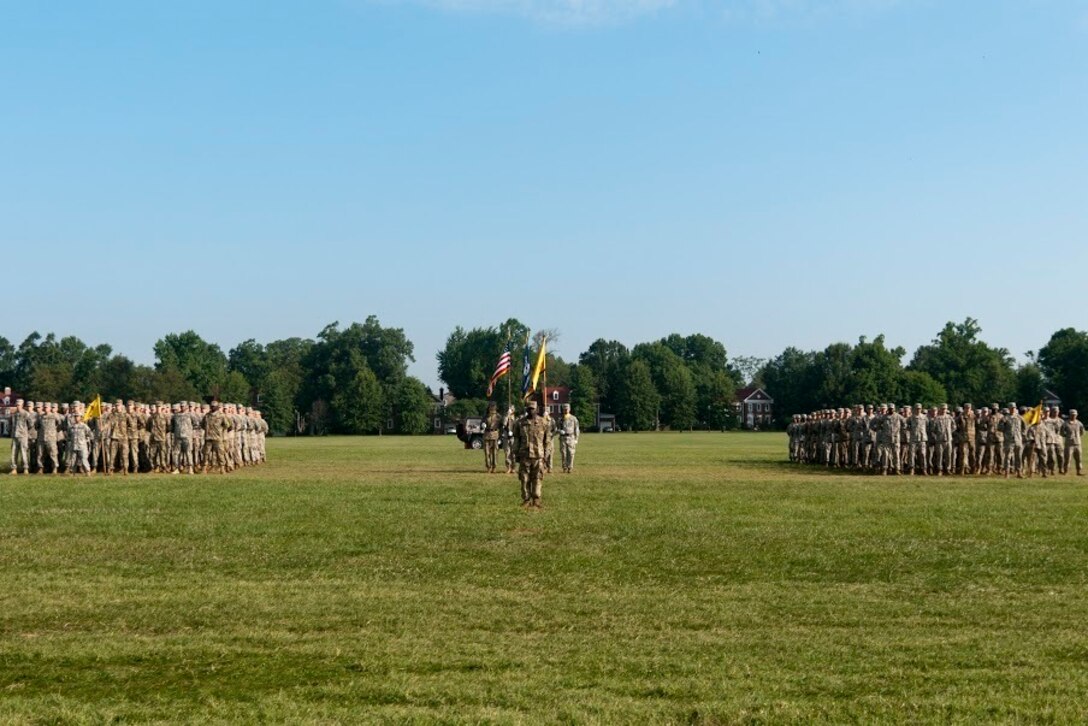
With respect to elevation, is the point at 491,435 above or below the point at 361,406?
below

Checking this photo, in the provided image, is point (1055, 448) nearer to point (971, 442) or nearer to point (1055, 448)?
point (1055, 448)

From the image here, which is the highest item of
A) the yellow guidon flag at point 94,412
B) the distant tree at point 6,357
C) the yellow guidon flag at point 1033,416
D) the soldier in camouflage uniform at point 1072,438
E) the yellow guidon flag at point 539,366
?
the distant tree at point 6,357

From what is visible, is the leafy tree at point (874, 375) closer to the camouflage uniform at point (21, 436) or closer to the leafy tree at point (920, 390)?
the leafy tree at point (920, 390)

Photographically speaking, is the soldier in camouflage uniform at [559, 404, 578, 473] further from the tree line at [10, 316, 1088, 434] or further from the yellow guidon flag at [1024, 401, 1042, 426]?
the tree line at [10, 316, 1088, 434]

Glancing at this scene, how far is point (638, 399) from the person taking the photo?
14550cm

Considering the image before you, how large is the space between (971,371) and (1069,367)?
11154 mm

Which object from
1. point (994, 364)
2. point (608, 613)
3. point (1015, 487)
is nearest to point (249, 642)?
point (608, 613)

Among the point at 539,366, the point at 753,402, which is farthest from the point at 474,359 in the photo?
the point at 539,366

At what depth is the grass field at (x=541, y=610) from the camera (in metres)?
7.69

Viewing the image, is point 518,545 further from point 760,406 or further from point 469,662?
point 760,406

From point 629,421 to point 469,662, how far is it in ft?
457

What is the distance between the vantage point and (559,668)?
8.59 meters

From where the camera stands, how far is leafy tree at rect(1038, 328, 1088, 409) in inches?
4560

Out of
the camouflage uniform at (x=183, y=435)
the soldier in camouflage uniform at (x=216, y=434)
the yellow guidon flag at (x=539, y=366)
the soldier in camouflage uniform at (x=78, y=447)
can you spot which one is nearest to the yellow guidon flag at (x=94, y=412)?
the soldier in camouflage uniform at (x=78, y=447)
